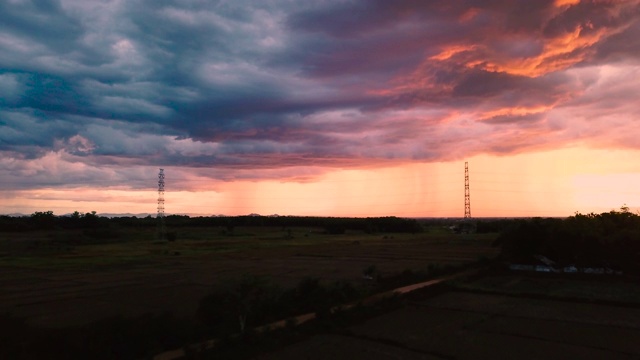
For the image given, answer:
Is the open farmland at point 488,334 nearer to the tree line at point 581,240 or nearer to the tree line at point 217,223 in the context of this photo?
the tree line at point 581,240

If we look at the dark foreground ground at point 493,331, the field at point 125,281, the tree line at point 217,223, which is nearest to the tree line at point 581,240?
the field at point 125,281

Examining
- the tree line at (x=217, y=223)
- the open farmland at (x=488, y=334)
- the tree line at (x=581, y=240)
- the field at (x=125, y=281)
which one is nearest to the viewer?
the open farmland at (x=488, y=334)

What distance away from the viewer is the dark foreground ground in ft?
43.6

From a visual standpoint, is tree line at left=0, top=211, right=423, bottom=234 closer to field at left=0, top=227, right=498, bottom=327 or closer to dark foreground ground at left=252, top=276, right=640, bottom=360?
field at left=0, top=227, right=498, bottom=327

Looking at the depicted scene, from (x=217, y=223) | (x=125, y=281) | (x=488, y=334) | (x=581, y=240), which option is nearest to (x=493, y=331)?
(x=488, y=334)

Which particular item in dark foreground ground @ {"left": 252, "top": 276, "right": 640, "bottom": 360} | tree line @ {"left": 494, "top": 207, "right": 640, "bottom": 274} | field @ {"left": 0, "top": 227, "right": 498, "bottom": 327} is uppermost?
tree line @ {"left": 494, "top": 207, "right": 640, "bottom": 274}

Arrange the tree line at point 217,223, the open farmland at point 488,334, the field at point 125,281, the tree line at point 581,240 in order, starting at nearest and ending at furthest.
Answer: the open farmland at point 488,334
the field at point 125,281
the tree line at point 581,240
the tree line at point 217,223

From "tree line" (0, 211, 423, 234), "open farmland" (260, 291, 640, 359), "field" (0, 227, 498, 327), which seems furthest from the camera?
"tree line" (0, 211, 423, 234)

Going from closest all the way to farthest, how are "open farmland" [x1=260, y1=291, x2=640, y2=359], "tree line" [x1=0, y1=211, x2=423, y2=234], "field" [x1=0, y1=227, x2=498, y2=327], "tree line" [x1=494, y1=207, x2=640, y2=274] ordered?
"open farmland" [x1=260, y1=291, x2=640, y2=359], "field" [x1=0, y1=227, x2=498, y2=327], "tree line" [x1=494, y1=207, x2=640, y2=274], "tree line" [x1=0, y1=211, x2=423, y2=234]

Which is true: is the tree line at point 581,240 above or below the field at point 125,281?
above

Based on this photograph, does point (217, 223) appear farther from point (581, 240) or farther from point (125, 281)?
point (581, 240)

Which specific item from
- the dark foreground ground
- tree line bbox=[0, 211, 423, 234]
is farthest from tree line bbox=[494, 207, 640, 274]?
tree line bbox=[0, 211, 423, 234]

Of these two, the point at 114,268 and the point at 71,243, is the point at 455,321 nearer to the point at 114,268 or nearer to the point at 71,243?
the point at 114,268

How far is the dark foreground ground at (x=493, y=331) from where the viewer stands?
13.3m
